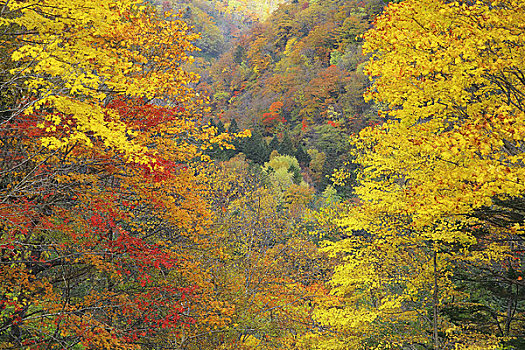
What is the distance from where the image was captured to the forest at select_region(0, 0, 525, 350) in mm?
4992

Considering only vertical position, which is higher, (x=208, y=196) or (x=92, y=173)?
(x=92, y=173)

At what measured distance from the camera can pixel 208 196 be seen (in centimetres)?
1623

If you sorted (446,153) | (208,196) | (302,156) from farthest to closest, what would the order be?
(302,156) → (208,196) → (446,153)

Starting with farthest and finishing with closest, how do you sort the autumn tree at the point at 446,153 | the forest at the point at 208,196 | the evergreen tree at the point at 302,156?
the evergreen tree at the point at 302,156, the forest at the point at 208,196, the autumn tree at the point at 446,153

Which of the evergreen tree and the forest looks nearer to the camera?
the forest

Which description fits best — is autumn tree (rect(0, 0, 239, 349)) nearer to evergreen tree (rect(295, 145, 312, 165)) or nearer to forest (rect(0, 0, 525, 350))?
forest (rect(0, 0, 525, 350))

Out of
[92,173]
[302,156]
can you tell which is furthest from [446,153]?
[302,156]

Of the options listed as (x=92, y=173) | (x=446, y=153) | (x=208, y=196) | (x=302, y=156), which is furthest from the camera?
(x=302, y=156)

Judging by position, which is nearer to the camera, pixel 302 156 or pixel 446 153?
pixel 446 153

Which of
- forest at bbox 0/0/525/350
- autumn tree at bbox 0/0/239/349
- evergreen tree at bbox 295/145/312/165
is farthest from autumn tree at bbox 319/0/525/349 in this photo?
evergreen tree at bbox 295/145/312/165

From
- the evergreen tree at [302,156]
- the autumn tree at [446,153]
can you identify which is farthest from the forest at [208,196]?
the evergreen tree at [302,156]

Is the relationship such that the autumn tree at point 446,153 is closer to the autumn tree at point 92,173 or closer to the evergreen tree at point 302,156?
the autumn tree at point 92,173

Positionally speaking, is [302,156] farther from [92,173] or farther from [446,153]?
[446,153]

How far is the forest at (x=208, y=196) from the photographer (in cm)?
499
